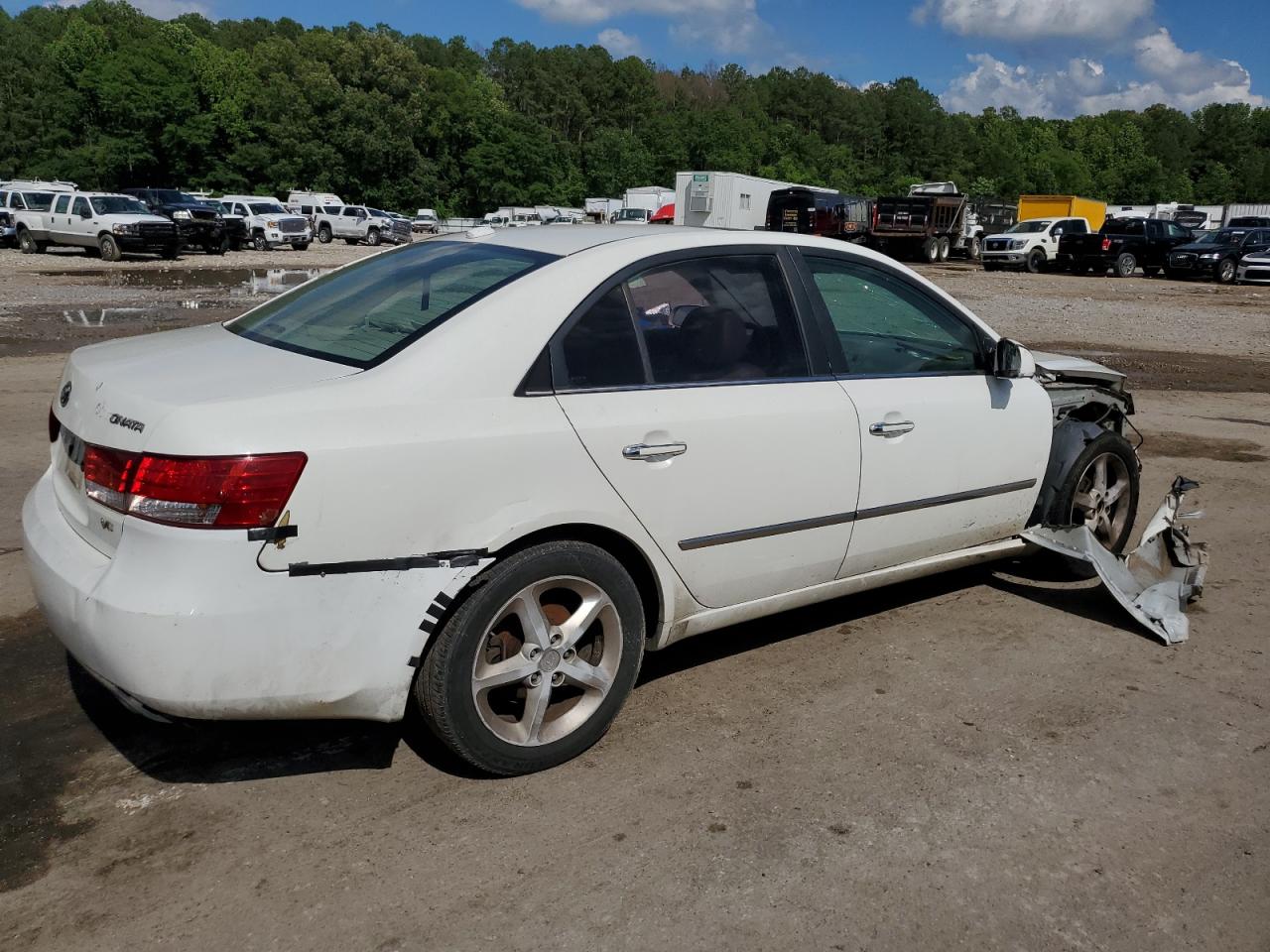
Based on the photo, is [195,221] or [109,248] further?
[195,221]

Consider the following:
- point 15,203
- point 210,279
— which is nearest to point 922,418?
point 210,279

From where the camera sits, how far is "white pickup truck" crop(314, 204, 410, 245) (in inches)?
1826

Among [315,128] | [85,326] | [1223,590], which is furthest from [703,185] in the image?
[315,128]

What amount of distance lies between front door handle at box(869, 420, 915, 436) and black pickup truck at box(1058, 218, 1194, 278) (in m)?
33.4

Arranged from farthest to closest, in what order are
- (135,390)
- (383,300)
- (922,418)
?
(922,418), (383,300), (135,390)

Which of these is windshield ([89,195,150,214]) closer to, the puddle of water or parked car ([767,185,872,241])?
the puddle of water

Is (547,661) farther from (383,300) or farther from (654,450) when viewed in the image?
(383,300)

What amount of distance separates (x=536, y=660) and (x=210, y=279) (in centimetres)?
2373

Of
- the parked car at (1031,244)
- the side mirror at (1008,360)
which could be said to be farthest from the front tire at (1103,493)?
the parked car at (1031,244)

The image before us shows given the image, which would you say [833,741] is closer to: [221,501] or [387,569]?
[387,569]

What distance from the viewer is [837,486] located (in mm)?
3822

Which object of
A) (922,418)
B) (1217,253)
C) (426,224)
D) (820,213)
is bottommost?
(922,418)

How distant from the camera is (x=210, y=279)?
2434 centimetres

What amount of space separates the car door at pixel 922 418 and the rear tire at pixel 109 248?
28.6 metres
